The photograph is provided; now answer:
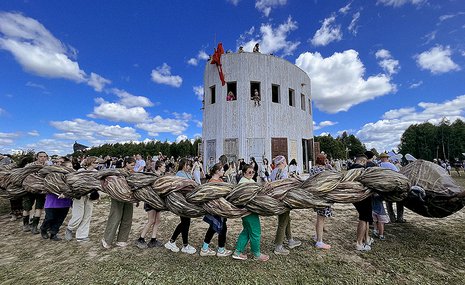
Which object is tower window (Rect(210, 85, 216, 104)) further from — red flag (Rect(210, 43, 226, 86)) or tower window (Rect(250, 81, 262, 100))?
tower window (Rect(250, 81, 262, 100))

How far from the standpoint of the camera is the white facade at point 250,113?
13438mm

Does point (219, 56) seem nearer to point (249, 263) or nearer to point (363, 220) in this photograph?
point (363, 220)

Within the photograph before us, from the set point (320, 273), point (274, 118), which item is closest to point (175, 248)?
point (320, 273)

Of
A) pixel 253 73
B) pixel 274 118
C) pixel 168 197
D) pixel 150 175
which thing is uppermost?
pixel 253 73

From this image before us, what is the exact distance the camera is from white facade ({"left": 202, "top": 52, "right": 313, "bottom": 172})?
44.1ft

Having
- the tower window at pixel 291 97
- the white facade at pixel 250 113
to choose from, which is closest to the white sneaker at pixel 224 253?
the white facade at pixel 250 113

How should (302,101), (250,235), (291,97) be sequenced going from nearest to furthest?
(250,235) < (291,97) < (302,101)

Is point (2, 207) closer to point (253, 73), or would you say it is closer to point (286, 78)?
point (253, 73)

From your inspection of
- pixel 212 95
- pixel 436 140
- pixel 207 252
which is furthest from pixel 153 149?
pixel 207 252

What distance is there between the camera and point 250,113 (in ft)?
44.3

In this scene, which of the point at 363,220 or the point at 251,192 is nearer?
the point at 251,192

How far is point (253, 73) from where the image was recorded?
13.8m

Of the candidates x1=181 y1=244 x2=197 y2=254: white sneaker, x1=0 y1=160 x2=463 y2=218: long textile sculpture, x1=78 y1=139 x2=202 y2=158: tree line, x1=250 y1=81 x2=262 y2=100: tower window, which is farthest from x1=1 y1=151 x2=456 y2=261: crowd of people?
x1=78 y1=139 x2=202 y2=158: tree line

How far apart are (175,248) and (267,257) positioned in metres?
1.57
